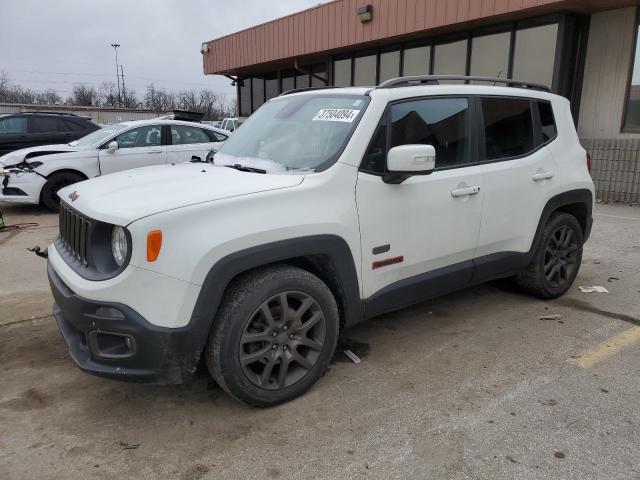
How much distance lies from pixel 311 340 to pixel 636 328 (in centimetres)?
270

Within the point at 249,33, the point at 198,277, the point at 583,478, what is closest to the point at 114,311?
the point at 198,277

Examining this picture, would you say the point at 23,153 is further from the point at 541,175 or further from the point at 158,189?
the point at 541,175

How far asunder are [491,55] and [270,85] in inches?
431

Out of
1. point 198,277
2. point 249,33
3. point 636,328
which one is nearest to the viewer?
point 198,277

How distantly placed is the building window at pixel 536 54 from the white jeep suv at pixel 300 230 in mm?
7095

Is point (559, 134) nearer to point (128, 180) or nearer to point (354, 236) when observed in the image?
point (354, 236)

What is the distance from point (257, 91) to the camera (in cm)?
2138

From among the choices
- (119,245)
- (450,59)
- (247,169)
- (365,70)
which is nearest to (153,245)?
(119,245)

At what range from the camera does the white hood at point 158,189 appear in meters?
2.59

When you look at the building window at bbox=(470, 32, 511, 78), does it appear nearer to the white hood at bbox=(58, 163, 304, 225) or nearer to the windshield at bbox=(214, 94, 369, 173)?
the windshield at bbox=(214, 94, 369, 173)

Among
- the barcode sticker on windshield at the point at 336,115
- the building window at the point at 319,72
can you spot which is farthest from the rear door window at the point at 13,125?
the barcode sticker on windshield at the point at 336,115

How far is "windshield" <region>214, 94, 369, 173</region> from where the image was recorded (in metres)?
3.22

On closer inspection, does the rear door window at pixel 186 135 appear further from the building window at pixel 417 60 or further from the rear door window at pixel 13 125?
the building window at pixel 417 60

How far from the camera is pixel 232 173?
10.5 ft
